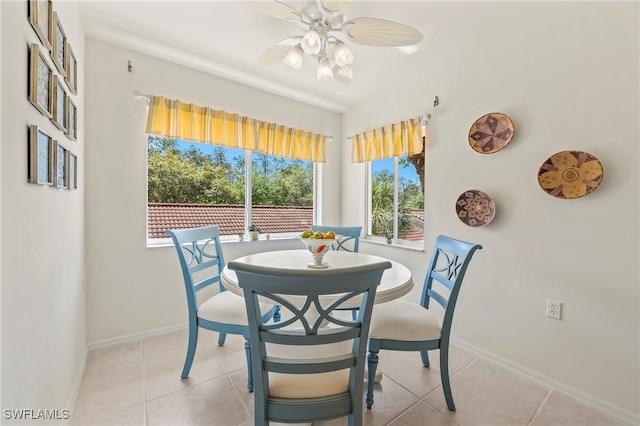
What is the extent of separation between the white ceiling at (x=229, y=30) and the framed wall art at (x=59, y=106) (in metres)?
1.00

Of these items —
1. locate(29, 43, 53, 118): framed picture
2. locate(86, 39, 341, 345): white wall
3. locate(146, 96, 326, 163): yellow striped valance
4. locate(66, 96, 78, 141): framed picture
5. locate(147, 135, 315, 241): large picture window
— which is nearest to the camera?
locate(29, 43, 53, 118): framed picture

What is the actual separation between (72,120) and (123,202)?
0.83m

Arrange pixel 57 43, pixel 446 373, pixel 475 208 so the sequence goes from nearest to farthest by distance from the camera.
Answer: pixel 57 43, pixel 446 373, pixel 475 208

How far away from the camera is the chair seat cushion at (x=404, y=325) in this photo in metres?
1.53

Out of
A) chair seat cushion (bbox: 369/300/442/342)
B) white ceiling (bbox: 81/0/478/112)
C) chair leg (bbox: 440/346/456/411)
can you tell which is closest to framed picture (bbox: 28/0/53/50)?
white ceiling (bbox: 81/0/478/112)

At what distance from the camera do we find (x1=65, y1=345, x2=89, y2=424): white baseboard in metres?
1.50

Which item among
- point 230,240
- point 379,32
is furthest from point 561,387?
point 230,240

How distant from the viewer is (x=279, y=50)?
1.90 m

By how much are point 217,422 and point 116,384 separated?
2.62 feet

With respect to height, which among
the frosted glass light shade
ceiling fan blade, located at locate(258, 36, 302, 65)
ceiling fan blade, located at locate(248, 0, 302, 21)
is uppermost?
ceiling fan blade, located at locate(248, 0, 302, 21)

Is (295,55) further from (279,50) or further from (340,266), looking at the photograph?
(340,266)

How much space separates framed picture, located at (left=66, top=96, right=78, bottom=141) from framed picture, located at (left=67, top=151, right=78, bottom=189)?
119mm

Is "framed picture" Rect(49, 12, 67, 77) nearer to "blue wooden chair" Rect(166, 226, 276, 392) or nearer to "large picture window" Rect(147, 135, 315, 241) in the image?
"blue wooden chair" Rect(166, 226, 276, 392)

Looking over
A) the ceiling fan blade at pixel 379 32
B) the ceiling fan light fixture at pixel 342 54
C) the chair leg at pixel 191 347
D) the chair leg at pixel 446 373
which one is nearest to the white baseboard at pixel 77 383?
the chair leg at pixel 191 347
